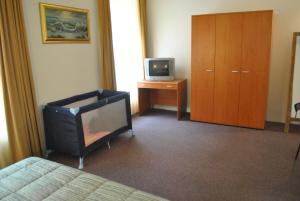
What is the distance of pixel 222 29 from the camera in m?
3.91

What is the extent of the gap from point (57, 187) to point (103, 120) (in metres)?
1.69

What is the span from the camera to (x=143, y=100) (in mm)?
5031

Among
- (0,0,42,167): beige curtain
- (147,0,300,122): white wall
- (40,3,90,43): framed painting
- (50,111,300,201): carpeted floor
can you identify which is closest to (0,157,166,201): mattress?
(50,111,300,201): carpeted floor

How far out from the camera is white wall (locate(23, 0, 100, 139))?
118 inches

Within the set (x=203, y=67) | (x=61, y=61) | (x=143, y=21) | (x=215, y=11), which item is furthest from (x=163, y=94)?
(x=61, y=61)

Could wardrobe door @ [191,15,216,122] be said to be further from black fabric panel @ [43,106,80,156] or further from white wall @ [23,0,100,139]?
black fabric panel @ [43,106,80,156]

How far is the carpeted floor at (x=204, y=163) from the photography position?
236 centimetres

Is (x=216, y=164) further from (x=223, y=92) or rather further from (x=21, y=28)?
(x=21, y=28)

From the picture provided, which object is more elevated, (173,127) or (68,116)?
(68,116)

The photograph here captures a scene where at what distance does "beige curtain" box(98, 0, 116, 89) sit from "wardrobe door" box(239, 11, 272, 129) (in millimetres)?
2194

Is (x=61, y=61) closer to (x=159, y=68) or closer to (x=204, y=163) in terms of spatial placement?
(x=159, y=68)

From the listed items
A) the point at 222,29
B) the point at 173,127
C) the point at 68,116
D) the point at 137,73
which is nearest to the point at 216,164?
the point at 173,127

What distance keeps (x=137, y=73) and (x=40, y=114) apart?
7.60 ft

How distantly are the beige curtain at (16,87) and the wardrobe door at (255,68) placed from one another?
3.17 m
